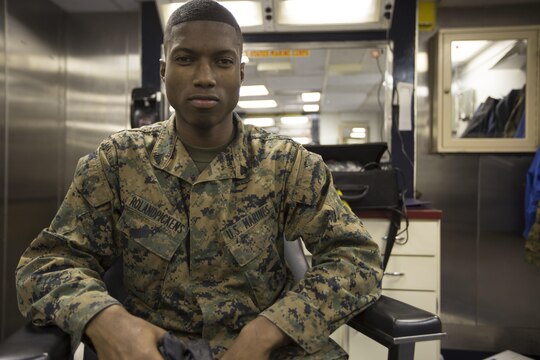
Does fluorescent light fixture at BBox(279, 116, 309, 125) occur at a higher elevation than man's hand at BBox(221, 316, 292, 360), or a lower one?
higher

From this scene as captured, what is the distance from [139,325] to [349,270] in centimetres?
51

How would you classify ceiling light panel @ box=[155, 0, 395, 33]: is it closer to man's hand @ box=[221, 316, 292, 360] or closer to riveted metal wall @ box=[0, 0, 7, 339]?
riveted metal wall @ box=[0, 0, 7, 339]

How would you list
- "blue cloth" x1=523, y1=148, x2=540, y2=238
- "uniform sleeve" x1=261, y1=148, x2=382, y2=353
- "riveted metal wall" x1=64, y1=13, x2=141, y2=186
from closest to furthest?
"uniform sleeve" x1=261, y1=148, x2=382, y2=353, "blue cloth" x1=523, y1=148, x2=540, y2=238, "riveted metal wall" x1=64, y1=13, x2=141, y2=186

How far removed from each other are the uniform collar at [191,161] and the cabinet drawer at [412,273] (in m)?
1.34

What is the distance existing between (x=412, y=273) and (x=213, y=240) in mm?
1443

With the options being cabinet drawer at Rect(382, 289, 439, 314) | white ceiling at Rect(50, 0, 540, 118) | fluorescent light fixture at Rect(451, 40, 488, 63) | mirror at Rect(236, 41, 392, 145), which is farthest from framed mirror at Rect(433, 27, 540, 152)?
cabinet drawer at Rect(382, 289, 439, 314)

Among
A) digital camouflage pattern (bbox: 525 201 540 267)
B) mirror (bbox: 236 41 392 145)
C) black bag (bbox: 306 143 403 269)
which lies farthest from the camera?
mirror (bbox: 236 41 392 145)

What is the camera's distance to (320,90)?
3.17 metres

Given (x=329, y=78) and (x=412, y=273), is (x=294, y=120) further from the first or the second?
(x=412, y=273)

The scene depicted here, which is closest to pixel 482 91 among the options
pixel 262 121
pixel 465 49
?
pixel 465 49

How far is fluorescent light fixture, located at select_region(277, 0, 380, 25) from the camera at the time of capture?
281 centimetres

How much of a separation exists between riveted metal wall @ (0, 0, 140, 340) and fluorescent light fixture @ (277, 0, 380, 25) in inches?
52.0

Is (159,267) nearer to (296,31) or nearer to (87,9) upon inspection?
(296,31)

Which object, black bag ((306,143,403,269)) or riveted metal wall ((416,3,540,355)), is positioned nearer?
black bag ((306,143,403,269))
